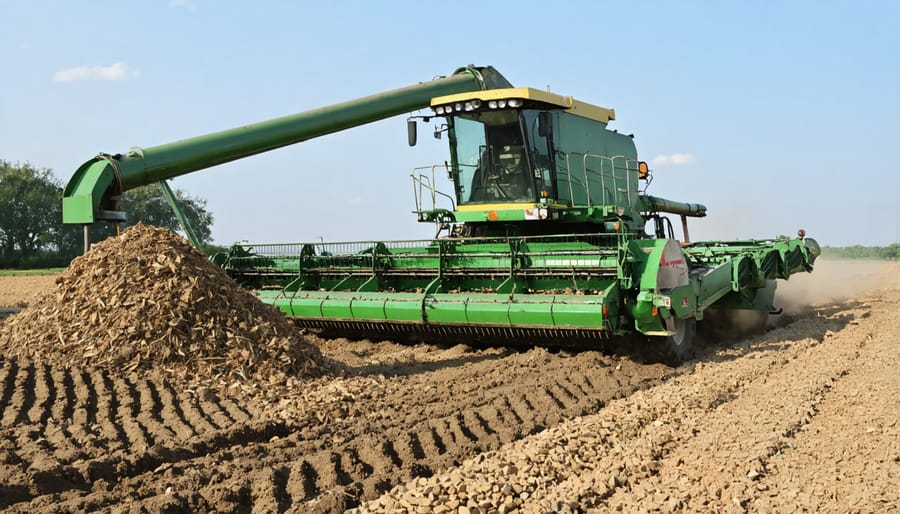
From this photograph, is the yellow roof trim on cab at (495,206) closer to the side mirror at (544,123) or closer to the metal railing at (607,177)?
the metal railing at (607,177)

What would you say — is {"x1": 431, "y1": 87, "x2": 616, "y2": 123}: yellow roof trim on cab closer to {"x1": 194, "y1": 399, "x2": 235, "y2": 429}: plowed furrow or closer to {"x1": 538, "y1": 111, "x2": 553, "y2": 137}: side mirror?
{"x1": 538, "y1": 111, "x2": 553, "y2": 137}: side mirror

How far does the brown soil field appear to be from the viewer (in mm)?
3635

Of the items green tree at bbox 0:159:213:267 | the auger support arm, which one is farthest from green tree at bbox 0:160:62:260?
the auger support arm

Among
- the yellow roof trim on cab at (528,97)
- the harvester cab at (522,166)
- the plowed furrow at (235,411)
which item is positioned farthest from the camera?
the harvester cab at (522,166)

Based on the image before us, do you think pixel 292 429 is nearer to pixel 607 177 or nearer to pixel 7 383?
pixel 7 383

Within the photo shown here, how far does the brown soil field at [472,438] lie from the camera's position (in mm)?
3635

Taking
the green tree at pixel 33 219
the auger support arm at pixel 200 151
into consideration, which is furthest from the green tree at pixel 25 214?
the auger support arm at pixel 200 151

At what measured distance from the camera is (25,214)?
40.5 metres

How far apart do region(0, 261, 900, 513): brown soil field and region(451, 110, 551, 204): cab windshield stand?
2087 mm

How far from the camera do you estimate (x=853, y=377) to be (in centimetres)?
637

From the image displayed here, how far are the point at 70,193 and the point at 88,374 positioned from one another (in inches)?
92.2

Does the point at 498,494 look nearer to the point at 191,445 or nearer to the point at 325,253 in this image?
the point at 191,445

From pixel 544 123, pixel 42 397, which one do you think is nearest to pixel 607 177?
pixel 544 123

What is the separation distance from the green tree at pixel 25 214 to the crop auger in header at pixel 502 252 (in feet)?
115
